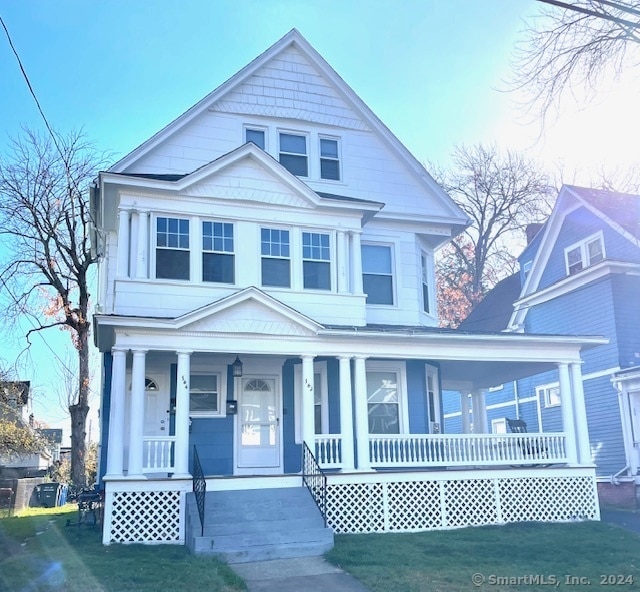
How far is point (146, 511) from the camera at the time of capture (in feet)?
38.5

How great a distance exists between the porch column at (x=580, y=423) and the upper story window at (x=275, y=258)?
6.32 meters

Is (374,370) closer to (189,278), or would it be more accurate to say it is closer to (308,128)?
(189,278)

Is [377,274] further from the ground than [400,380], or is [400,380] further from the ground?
[377,274]

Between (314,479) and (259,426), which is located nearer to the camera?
(314,479)

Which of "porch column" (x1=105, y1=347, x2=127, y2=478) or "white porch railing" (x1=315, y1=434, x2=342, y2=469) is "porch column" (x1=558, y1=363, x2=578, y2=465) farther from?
"porch column" (x1=105, y1=347, x2=127, y2=478)

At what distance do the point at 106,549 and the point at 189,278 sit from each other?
520 centimetres

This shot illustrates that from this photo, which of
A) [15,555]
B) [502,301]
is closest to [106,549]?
[15,555]

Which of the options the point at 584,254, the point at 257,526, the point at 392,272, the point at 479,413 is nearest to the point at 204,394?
the point at 257,526

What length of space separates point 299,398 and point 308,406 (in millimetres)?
1665

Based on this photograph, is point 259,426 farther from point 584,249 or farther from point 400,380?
point 584,249

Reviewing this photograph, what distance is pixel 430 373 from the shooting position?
53.5 feet

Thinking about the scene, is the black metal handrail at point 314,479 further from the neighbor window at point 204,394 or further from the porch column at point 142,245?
the porch column at point 142,245

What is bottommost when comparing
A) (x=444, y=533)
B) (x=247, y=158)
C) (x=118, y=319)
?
(x=444, y=533)

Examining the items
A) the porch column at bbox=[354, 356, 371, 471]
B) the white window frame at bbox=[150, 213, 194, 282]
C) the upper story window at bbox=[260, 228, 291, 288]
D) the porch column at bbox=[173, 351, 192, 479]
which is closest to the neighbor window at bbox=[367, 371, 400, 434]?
the porch column at bbox=[354, 356, 371, 471]
